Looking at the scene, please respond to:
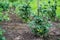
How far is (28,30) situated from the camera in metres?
5.90

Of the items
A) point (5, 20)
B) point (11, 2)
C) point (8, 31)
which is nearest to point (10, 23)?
point (5, 20)

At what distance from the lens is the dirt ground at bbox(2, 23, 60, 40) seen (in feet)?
18.1

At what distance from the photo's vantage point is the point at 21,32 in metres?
5.81

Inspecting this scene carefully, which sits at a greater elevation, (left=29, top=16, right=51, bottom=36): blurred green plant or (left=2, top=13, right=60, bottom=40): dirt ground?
(left=29, top=16, right=51, bottom=36): blurred green plant

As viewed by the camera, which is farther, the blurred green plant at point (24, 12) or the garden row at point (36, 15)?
the blurred green plant at point (24, 12)

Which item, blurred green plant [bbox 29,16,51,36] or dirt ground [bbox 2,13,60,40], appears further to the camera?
dirt ground [bbox 2,13,60,40]

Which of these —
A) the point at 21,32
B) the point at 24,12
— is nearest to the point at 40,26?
the point at 21,32

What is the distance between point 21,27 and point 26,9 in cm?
74

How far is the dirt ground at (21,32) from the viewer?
5.52m

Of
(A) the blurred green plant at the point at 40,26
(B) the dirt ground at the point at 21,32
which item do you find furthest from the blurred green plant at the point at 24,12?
(A) the blurred green plant at the point at 40,26

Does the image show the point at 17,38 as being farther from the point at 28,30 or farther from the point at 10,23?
the point at 10,23

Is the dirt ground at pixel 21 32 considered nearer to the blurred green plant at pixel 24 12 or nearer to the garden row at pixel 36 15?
the garden row at pixel 36 15

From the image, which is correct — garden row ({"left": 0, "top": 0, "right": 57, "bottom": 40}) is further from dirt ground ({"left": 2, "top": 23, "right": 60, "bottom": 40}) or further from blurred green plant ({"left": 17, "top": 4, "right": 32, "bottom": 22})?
dirt ground ({"left": 2, "top": 23, "right": 60, "bottom": 40})

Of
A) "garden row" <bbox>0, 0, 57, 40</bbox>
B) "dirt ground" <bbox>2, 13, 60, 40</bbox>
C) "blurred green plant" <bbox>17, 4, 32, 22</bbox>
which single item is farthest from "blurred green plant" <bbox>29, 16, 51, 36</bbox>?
"blurred green plant" <bbox>17, 4, 32, 22</bbox>
